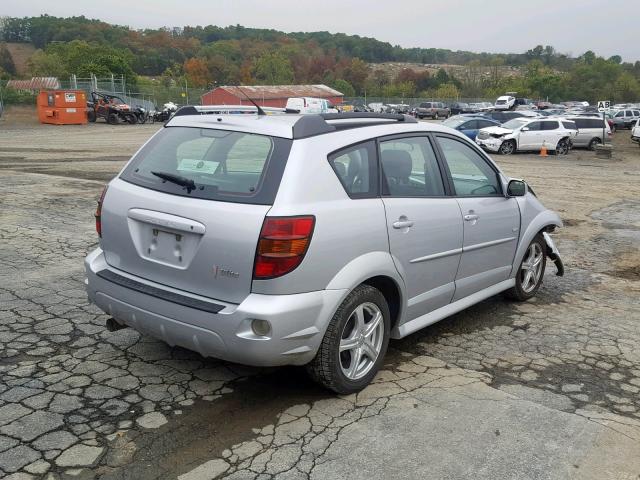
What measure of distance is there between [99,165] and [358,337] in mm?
14547

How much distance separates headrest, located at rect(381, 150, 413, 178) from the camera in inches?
162

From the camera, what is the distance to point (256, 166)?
11.9ft

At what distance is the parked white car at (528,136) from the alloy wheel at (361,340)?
76.8 ft

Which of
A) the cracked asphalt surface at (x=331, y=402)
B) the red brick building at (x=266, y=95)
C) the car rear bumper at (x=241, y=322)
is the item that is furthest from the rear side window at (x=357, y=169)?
the red brick building at (x=266, y=95)

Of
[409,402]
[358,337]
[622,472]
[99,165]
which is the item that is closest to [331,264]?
[358,337]

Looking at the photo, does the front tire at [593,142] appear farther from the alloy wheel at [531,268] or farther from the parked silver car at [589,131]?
the alloy wheel at [531,268]

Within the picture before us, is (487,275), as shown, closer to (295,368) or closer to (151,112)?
(295,368)

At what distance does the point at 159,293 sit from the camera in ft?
11.8

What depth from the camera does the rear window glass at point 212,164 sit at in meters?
3.49

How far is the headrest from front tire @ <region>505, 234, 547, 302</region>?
190cm

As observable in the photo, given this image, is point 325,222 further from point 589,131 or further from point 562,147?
point 589,131

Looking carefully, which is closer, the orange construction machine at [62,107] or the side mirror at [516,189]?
the side mirror at [516,189]

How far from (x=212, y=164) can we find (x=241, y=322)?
1073 millimetres

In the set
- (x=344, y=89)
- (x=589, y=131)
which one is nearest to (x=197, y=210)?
(x=589, y=131)
